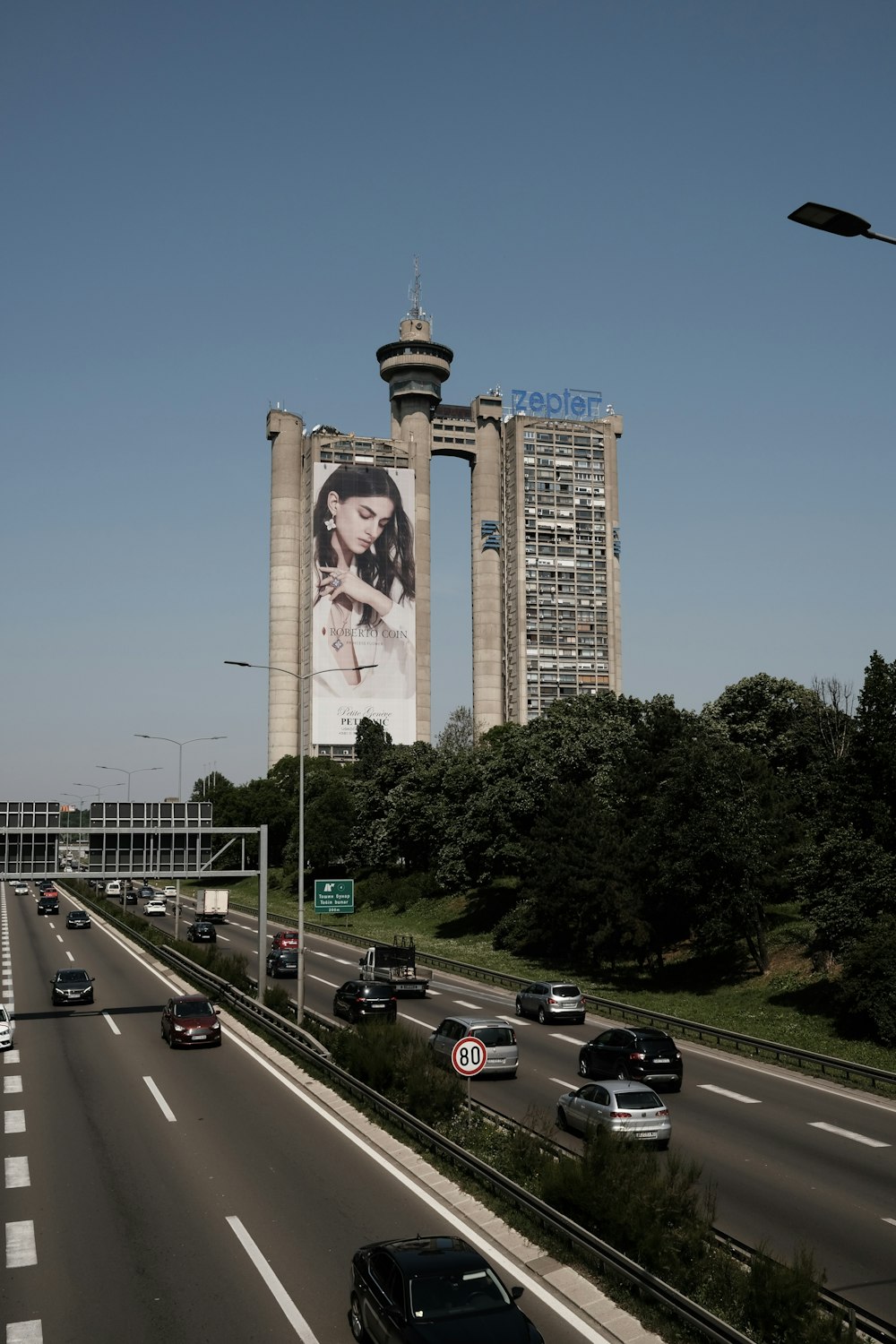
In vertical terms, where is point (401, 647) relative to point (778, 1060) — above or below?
above

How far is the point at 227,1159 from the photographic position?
76.1ft

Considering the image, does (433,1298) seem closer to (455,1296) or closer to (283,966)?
(455,1296)

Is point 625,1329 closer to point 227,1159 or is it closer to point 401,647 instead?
point 227,1159

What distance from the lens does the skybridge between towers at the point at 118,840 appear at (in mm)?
48750

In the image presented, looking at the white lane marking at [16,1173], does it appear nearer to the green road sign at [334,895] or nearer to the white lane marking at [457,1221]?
the white lane marking at [457,1221]

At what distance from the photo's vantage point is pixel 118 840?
169ft

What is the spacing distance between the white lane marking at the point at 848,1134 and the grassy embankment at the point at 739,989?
7.61 m

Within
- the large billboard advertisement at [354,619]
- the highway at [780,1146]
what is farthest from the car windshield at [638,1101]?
the large billboard advertisement at [354,619]

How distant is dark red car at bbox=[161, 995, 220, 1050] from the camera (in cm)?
3684

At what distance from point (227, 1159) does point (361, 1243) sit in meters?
6.44

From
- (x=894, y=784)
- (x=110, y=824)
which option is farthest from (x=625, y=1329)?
(x=110, y=824)

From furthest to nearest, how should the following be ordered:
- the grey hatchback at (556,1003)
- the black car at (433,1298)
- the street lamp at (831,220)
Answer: the grey hatchback at (556,1003)
the black car at (433,1298)
the street lamp at (831,220)

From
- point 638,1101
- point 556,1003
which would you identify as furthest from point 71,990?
point 638,1101

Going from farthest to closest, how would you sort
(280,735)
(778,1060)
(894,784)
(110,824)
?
(280,735) < (110,824) < (894,784) < (778,1060)
